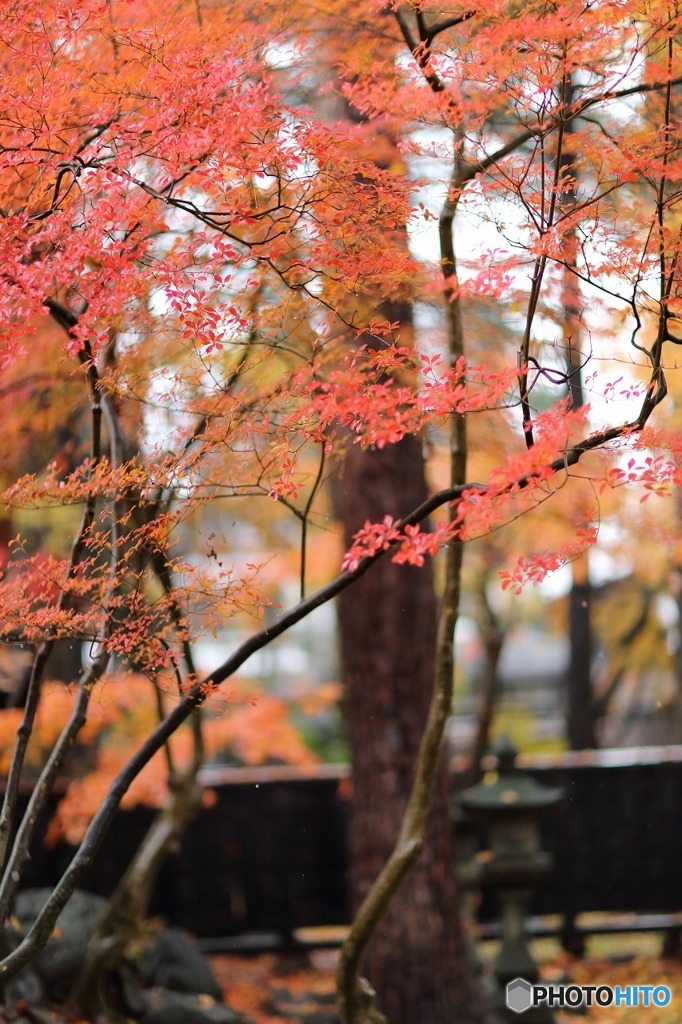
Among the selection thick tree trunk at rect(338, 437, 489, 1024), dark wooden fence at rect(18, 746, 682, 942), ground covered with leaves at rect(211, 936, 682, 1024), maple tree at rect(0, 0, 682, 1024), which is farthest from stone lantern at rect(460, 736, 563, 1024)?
maple tree at rect(0, 0, 682, 1024)

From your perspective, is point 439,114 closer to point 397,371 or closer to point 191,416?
point 191,416

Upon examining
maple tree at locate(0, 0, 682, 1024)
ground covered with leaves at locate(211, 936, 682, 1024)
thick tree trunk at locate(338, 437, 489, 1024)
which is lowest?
ground covered with leaves at locate(211, 936, 682, 1024)

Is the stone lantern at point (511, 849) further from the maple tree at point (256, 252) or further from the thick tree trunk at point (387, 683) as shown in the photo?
the maple tree at point (256, 252)

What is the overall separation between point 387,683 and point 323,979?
2.78m

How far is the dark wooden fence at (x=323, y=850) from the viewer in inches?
306

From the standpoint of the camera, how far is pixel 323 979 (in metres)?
7.63

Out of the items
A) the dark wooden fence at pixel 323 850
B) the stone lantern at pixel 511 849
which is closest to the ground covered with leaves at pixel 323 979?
the dark wooden fence at pixel 323 850

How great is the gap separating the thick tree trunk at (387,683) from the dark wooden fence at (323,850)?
56.3 inches

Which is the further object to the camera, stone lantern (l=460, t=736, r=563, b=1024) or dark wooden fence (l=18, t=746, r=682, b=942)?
dark wooden fence (l=18, t=746, r=682, b=942)

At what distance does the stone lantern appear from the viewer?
639 cm

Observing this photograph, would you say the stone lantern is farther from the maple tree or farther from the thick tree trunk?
the maple tree

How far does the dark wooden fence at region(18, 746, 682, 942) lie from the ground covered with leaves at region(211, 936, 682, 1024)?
291mm

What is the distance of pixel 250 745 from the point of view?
8.39 m

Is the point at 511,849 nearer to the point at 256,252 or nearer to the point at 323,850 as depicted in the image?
the point at 323,850
